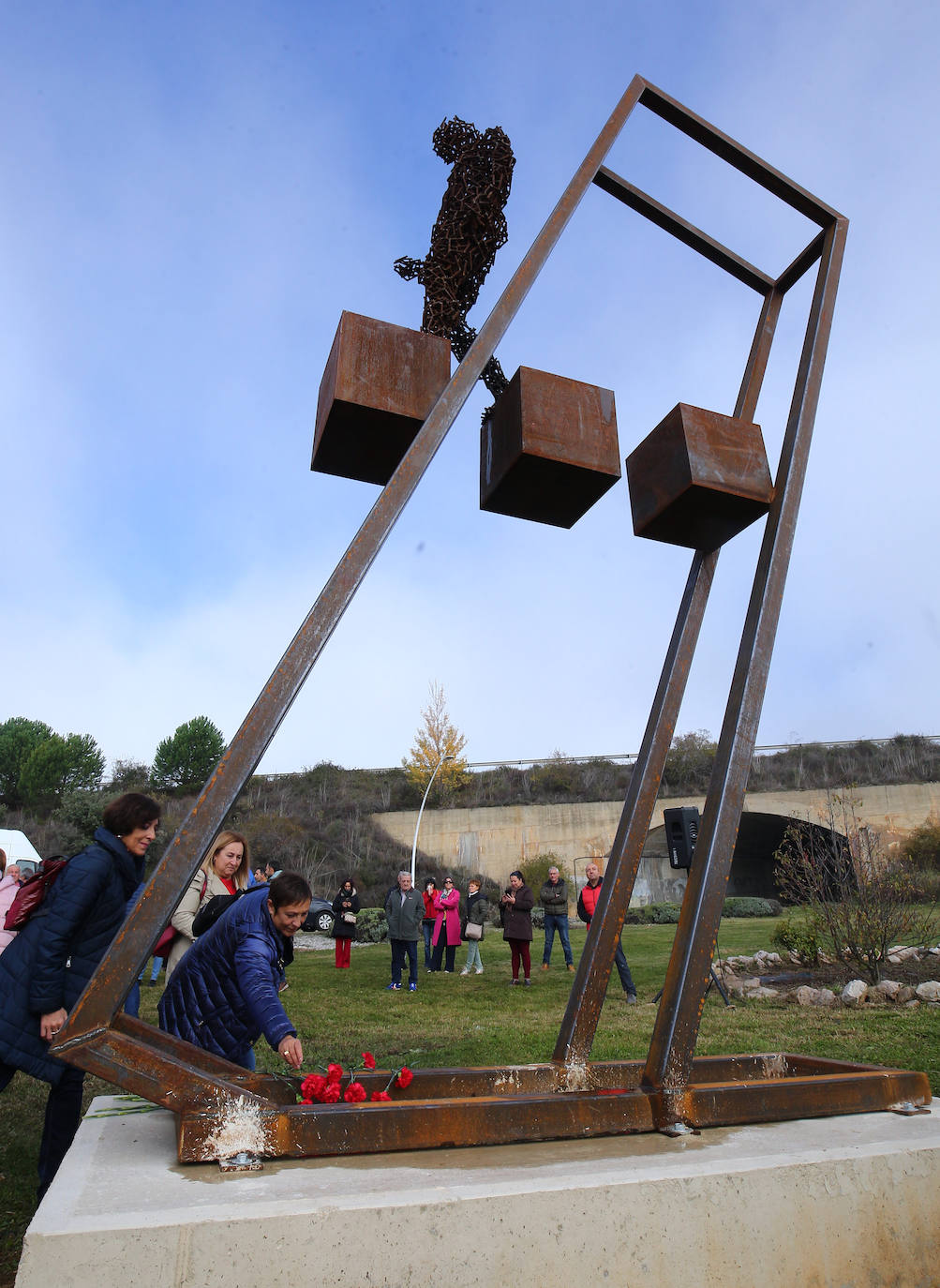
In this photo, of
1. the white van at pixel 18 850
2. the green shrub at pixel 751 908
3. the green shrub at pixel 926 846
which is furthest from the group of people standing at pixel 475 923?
the green shrub at pixel 926 846

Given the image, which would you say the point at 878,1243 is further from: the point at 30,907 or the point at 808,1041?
the point at 808,1041

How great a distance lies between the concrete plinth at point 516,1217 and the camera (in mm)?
1589

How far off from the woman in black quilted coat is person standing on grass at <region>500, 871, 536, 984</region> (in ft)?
24.1

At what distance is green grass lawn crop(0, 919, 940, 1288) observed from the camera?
14.1ft

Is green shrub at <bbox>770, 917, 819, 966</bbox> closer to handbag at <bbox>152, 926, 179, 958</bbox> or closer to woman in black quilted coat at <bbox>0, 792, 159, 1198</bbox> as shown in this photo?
handbag at <bbox>152, 926, 179, 958</bbox>

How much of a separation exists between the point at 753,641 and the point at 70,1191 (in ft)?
8.59

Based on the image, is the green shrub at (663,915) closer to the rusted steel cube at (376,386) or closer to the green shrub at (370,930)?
the green shrub at (370,930)

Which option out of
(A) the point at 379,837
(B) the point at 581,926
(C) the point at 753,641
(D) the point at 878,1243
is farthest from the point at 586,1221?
(A) the point at 379,837

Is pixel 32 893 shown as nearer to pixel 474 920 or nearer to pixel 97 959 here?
pixel 97 959

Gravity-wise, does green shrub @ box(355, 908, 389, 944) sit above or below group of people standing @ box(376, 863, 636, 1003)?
below

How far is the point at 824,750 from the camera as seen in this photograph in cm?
3938

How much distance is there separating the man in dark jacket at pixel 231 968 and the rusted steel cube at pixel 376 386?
64.9 inches

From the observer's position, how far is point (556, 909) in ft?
37.6

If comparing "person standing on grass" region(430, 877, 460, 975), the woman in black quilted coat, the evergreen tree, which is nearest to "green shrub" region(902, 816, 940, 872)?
"person standing on grass" region(430, 877, 460, 975)
